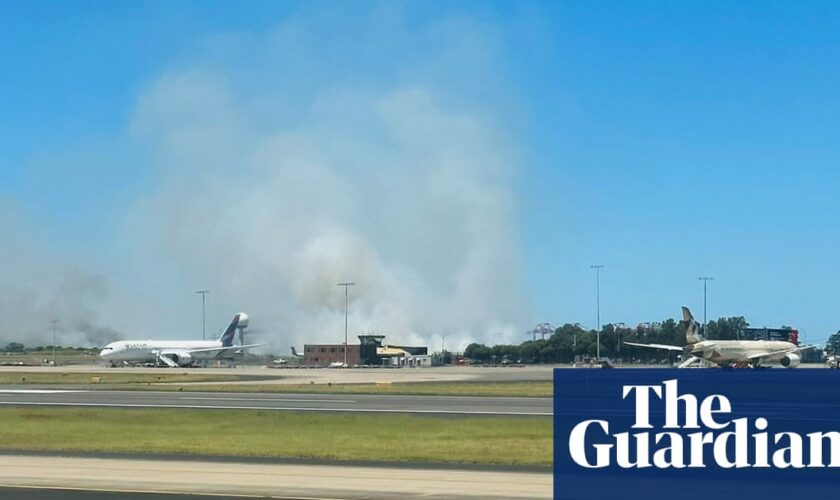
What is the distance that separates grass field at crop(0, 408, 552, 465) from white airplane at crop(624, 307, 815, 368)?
305 feet

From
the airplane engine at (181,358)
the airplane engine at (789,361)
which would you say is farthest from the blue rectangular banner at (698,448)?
the airplane engine at (181,358)

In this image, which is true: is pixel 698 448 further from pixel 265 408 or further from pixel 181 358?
pixel 181 358

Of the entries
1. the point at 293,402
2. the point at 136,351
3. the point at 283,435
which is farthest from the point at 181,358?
the point at 283,435

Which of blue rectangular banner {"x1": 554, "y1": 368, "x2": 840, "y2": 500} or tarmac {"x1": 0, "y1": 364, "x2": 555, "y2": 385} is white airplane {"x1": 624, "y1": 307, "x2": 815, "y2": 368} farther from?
blue rectangular banner {"x1": 554, "y1": 368, "x2": 840, "y2": 500}

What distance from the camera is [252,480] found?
27.9 m

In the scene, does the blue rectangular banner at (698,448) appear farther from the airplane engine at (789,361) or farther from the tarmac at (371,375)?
the airplane engine at (789,361)

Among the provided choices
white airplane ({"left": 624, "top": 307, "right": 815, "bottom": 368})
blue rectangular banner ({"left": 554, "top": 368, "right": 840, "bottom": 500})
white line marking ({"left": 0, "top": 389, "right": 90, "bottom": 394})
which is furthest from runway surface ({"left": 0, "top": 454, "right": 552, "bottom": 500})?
white airplane ({"left": 624, "top": 307, "right": 815, "bottom": 368})

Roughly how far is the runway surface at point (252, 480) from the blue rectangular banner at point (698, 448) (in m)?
1.94

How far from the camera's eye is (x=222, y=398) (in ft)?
234

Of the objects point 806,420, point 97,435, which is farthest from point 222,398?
point 806,420

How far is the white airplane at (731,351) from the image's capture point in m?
138

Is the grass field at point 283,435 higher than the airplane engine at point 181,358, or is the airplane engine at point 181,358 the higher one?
the grass field at point 283,435

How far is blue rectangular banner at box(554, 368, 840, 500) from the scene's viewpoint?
26578 millimetres

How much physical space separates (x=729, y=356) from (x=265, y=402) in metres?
87.4
